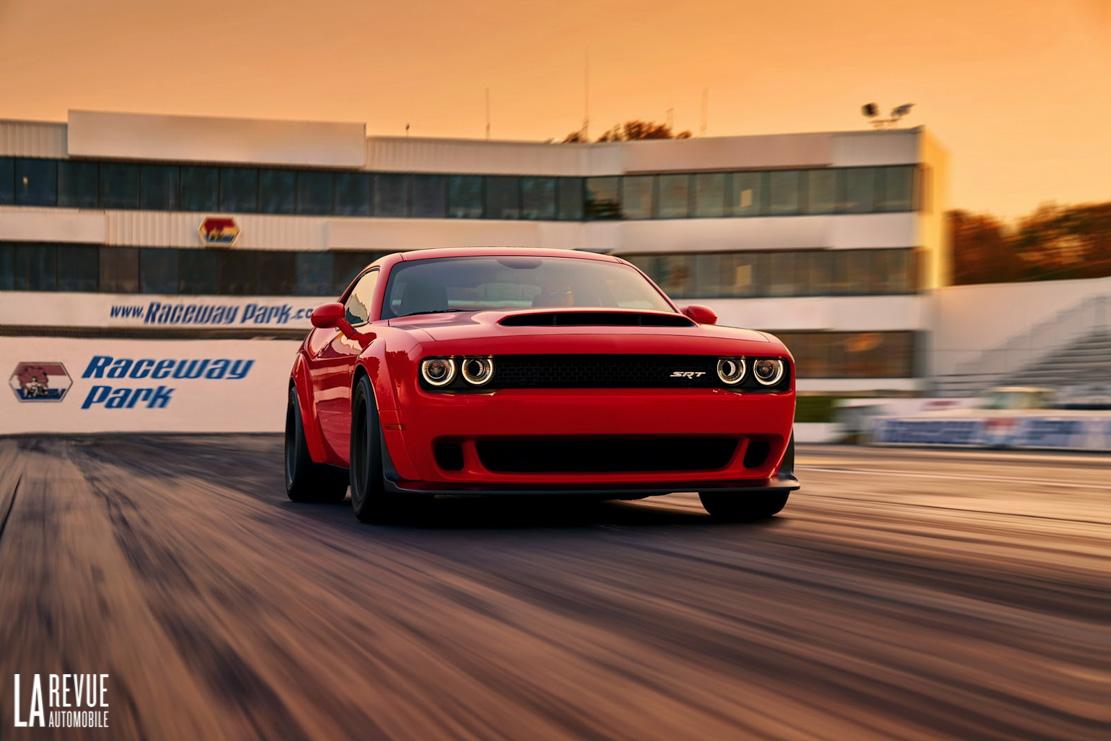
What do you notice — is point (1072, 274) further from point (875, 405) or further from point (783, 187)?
point (875, 405)

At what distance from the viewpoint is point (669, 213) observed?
A: 5397cm

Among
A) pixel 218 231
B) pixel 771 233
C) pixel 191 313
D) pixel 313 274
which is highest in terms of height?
pixel 771 233

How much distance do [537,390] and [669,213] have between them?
47608 mm

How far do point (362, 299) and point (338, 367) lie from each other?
0.67m

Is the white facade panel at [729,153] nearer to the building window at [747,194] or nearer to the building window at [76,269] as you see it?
the building window at [747,194]

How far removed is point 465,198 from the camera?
5400cm

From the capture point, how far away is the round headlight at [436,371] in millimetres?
7031

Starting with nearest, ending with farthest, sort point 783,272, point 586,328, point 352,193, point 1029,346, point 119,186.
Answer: point 586,328
point 1029,346
point 119,186
point 783,272
point 352,193

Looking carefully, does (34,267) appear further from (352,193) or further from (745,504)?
(745,504)

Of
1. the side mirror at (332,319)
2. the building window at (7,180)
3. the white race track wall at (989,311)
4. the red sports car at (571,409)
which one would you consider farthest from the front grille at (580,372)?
the building window at (7,180)

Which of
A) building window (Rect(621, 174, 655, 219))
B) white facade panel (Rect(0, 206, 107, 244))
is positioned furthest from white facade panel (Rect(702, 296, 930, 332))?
white facade panel (Rect(0, 206, 107, 244))

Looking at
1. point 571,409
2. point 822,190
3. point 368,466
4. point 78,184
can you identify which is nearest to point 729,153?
point 822,190


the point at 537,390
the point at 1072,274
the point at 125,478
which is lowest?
the point at 125,478

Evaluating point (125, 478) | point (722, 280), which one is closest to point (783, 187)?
point (722, 280)
